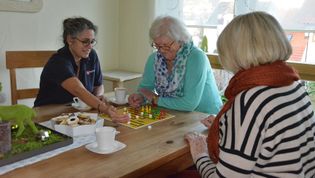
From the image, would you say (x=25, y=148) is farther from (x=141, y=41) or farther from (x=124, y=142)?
(x=141, y=41)

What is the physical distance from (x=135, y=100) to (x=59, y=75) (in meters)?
0.46

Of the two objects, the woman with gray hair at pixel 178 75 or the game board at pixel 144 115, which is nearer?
the game board at pixel 144 115

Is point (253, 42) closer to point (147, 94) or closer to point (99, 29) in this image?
point (147, 94)

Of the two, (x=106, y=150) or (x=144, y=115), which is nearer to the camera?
(x=106, y=150)

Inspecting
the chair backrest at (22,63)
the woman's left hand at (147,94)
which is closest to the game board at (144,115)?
the woman's left hand at (147,94)

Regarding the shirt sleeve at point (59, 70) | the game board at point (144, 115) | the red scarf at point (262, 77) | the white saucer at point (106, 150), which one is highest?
the red scarf at point (262, 77)

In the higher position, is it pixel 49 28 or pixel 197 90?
pixel 49 28

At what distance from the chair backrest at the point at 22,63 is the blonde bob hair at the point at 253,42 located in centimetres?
168

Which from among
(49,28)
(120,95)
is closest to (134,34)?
(49,28)

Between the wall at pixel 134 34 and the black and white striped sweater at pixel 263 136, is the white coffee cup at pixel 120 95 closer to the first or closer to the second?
the black and white striped sweater at pixel 263 136

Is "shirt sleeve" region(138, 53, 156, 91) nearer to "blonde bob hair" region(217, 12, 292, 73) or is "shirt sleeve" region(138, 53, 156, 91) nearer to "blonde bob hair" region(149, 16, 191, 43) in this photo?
"blonde bob hair" region(149, 16, 191, 43)

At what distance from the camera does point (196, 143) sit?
4.43 feet

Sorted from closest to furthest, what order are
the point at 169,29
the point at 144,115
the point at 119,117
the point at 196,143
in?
the point at 196,143 < the point at 119,117 < the point at 144,115 < the point at 169,29

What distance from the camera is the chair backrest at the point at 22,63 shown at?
229cm
